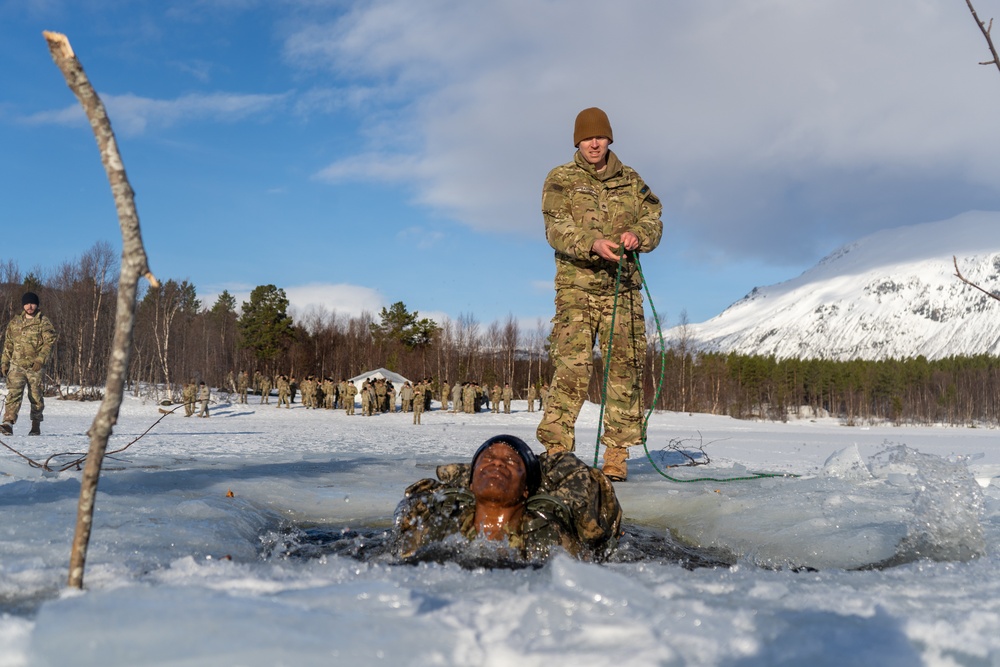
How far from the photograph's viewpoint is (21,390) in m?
10.6

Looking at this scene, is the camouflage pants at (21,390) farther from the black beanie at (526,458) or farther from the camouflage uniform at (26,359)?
the black beanie at (526,458)

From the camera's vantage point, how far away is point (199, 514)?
3439 mm

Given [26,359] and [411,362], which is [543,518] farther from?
[411,362]

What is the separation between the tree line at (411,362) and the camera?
52.3 metres

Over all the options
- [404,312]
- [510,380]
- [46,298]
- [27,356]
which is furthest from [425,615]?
[404,312]

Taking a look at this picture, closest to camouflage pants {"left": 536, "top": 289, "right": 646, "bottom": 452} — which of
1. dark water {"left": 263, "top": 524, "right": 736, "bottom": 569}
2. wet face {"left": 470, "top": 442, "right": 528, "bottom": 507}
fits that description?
dark water {"left": 263, "top": 524, "right": 736, "bottom": 569}

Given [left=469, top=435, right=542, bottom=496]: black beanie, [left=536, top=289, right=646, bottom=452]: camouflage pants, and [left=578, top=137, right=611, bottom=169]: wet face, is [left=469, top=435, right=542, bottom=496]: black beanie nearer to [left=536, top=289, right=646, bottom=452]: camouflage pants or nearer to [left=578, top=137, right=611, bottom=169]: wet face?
[left=536, top=289, right=646, bottom=452]: camouflage pants

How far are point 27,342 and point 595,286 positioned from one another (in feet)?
31.9

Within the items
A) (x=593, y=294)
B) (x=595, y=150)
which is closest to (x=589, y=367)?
(x=593, y=294)

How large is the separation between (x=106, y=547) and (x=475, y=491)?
1463 millimetres

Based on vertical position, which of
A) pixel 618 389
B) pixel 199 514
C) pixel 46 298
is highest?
pixel 46 298

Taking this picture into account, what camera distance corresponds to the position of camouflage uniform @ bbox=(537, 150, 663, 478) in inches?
212

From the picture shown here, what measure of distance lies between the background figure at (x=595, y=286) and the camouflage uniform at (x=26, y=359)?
862 cm

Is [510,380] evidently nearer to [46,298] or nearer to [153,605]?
[46,298]
